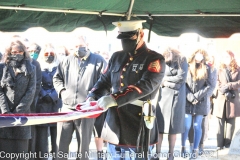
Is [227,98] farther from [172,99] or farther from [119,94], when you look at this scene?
[119,94]

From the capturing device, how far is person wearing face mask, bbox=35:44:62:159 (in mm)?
6895

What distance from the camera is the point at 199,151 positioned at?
8.86 metres

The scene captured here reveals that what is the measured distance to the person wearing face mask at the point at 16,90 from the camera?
5.86 m

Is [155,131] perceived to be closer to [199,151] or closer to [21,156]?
[21,156]

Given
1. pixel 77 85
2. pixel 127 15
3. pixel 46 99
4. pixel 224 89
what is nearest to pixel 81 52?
pixel 77 85

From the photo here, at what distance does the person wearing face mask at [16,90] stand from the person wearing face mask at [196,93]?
3.23 m

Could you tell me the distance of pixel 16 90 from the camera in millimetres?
5992

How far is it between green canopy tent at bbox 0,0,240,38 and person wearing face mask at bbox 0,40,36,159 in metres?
0.36

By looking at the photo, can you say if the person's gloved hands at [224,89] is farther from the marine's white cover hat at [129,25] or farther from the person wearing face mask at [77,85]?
the marine's white cover hat at [129,25]

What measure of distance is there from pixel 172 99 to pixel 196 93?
2.13ft

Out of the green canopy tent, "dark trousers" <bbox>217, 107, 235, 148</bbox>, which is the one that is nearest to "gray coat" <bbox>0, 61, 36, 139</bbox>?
the green canopy tent

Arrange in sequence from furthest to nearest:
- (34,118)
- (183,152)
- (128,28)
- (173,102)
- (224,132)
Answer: (224,132), (183,152), (173,102), (128,28), (34,118)

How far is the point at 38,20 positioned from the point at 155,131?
6.55 feet

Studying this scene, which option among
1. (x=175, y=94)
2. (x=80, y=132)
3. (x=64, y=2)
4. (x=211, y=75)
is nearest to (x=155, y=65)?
(x=64, y=2)
